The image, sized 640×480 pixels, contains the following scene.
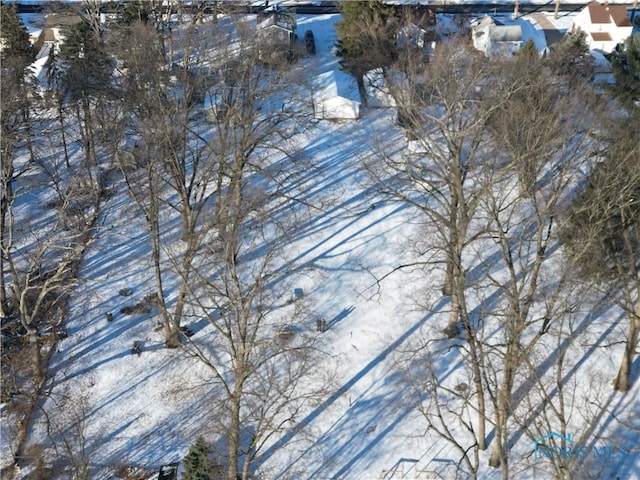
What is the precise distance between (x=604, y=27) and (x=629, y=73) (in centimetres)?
1767

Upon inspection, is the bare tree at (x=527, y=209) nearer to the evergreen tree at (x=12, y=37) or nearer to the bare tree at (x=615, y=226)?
the bare tree at (x=615, y=226)

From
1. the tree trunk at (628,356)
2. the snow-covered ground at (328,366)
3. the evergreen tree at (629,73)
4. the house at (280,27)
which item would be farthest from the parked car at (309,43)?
the tree trunk at (628,356)

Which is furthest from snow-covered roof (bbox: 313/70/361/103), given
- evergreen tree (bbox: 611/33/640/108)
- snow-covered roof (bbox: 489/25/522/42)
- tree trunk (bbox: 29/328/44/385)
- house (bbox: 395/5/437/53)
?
tree trunk (bbox: 29/328/44/385)

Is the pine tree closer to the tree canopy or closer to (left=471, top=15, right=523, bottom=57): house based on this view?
the tree canopy

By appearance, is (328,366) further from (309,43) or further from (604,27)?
(604,27)

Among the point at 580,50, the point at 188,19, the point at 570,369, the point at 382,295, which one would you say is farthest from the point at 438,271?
the point at 188,19

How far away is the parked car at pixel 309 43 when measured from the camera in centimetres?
4847

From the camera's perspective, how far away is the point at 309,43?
48844mm

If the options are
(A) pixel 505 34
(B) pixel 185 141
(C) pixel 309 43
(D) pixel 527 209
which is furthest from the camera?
(C) pixel 309 43

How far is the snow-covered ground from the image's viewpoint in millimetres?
22844

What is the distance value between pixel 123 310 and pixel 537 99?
1787cm

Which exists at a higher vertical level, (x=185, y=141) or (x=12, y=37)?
(x=12, y=37)

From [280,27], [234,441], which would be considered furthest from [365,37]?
[234,441]

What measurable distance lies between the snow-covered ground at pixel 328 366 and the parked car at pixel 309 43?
17344mm
